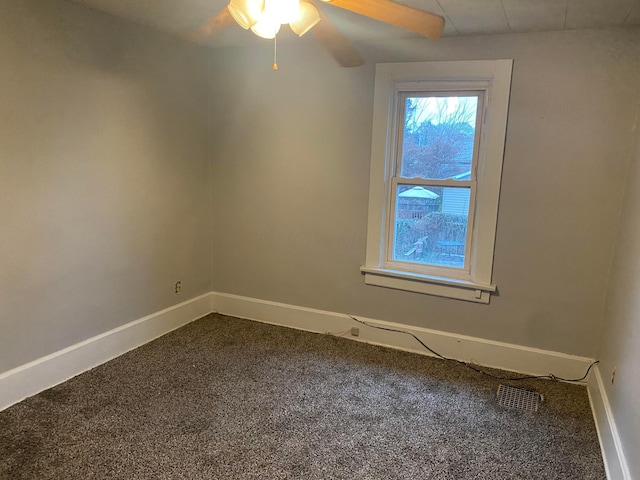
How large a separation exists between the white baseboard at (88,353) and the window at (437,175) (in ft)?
5.09

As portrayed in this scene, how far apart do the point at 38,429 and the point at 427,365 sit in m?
2.30

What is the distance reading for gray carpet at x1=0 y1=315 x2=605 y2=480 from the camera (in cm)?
202

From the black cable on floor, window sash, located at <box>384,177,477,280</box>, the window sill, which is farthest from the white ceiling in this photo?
the black cable on floor

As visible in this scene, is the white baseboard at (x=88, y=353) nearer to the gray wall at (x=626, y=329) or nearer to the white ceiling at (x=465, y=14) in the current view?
the white ceiling at (x=465, y=14)

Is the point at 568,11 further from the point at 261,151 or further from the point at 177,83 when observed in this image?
the point at 177,83

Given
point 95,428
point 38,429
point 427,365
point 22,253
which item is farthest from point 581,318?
point 22,253

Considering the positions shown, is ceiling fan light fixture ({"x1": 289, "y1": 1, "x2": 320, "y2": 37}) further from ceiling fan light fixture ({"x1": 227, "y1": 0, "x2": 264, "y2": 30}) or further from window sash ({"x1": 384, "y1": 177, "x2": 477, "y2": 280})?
window sash ({"x1": 384, "y1": 177, "x2": 477, "y2": 280})

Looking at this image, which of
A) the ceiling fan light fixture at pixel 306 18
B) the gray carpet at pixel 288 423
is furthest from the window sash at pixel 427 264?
the ceiling fan light fixture at pixel 306 18

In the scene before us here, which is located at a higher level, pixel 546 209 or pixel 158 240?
pixel 546 209

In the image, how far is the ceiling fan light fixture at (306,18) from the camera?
5.73 feet

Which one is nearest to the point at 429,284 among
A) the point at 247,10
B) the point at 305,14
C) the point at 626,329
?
the point at 626,329

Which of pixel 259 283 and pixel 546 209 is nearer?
pixel 546 209

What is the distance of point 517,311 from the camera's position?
2957 mm

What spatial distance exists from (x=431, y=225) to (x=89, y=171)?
7.48 feet
